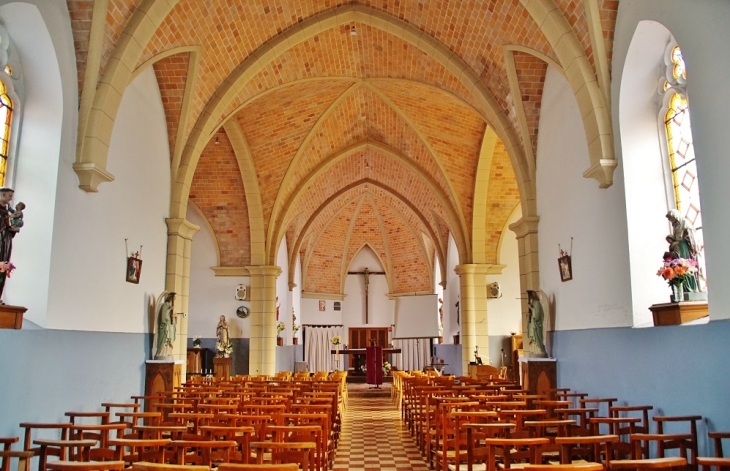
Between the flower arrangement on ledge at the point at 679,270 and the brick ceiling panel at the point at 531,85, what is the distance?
4.81 meters

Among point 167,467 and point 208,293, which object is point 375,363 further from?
point 167,467

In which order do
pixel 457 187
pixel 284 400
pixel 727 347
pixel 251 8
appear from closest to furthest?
pixel 727 347 → pixel 284 400 → pixel 251 8 → pixel 457 187

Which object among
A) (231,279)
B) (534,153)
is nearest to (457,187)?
(534,153)

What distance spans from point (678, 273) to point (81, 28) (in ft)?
23.4

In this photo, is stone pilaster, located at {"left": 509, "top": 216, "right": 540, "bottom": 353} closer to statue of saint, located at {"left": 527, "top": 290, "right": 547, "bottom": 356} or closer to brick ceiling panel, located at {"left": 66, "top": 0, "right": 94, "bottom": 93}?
A: statue of saint, located at {"left": 527, "top": 290, "right": 547, "bottom": 356}

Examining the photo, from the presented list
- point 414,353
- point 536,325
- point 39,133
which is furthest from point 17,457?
point 414,353

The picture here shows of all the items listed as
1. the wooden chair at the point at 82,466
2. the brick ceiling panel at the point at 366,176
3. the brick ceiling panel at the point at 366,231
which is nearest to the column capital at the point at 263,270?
the brick ceiling panel at the point at 366,176

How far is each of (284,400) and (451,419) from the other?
6.53 feet

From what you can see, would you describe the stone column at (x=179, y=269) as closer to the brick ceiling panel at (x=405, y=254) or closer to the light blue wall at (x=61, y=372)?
the light blue wall at (x=61, y=372)

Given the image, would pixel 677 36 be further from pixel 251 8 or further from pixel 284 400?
pixel 251 8

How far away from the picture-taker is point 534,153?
10.5 metres

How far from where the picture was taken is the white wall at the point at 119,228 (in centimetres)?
704

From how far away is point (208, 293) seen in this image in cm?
1574

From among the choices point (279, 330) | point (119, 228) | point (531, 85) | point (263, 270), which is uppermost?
point (531, 85)
